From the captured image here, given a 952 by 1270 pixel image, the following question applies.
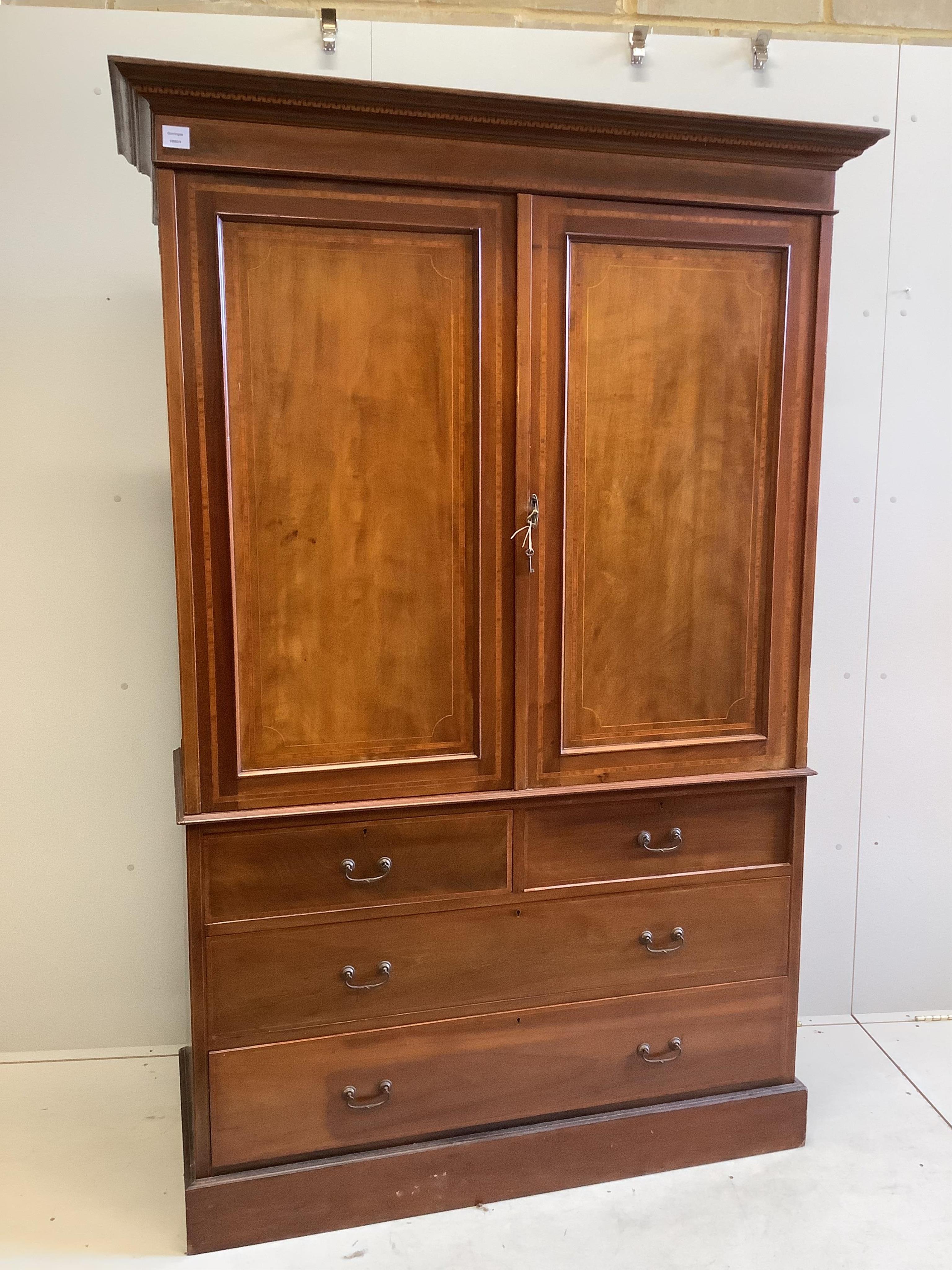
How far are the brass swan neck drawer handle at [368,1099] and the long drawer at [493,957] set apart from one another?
0.13 meters

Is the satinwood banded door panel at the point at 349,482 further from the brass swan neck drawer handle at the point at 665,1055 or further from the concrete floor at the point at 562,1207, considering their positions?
the concrete floor at the point at 562,1207

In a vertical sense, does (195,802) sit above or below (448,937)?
above

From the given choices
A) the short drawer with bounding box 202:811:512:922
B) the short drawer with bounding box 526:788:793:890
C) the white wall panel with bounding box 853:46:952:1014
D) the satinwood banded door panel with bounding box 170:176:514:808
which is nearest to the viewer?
the satinwood banded door panel with bounding box 170:176:514:808

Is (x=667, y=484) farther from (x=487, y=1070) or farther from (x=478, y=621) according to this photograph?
(x=487, y=1070)

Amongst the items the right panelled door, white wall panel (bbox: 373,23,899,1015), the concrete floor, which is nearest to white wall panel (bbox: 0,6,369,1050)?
the concrete floor

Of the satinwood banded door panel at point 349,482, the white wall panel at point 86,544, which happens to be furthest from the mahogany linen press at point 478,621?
the white wall panel at point 86,544

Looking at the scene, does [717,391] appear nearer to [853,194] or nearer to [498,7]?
[853,194]

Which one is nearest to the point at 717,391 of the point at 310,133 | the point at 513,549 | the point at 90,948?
the point at 513,549

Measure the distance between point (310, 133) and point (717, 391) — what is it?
899 mm

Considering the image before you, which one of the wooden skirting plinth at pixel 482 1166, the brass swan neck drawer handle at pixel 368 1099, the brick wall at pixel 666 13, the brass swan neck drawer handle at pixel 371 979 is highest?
the brick wall at pixel 666 13

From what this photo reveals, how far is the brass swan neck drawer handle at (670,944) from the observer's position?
198 centimetres

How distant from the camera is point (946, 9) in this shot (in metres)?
2.40

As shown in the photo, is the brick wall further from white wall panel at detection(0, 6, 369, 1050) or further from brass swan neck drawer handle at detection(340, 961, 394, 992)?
brass swan neck drawer handle at detection(340, 961, 394, 992)

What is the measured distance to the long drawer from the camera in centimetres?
180
